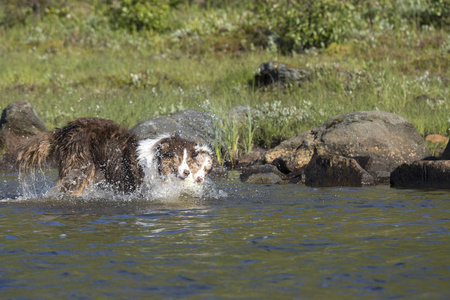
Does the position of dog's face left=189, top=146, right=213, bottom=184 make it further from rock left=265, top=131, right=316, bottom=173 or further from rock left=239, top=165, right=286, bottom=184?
rock left=265, top=131, right=316, bottom=173

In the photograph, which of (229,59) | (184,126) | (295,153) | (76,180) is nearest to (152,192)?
(76,180)

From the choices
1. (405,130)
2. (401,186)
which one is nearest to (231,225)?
(401,186)

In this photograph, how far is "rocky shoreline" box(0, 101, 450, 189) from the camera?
10.8 meters

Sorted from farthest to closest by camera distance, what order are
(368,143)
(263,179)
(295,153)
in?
(295,153)
(368,143)
(263,179)

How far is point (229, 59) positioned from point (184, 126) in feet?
32.4

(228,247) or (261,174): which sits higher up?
(261,174)

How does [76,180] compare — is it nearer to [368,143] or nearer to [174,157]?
[174,157]

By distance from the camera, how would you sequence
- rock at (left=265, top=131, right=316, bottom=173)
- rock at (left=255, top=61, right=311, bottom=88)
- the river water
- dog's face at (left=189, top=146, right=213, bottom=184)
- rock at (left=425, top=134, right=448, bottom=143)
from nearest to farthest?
1. the river water
2. dog's face at (left=189, top=146, right=213, bottom=184)
3. rock at (left=265, top=131, right=316, bottom=173)
4. rock at (left=425, top=134, right=448, bottom=143)
5. rock at (left=255, top=61, right=311, bottom=88)

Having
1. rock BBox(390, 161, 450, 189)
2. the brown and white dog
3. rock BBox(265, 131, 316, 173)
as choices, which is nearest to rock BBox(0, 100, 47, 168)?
rock BBox(265, 131, 316, 173)

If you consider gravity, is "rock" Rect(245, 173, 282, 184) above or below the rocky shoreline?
below

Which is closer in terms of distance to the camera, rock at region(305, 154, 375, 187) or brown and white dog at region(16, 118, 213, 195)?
brown and white dog at region(16, 118, 213, 195)

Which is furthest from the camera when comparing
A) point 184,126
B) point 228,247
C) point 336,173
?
point 184,126

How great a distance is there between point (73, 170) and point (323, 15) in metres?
16.3

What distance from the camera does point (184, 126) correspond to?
13828 mm
